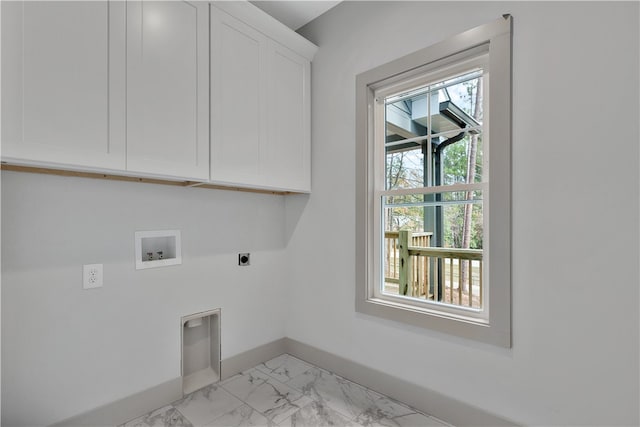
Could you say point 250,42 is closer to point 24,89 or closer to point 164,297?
point 24,89

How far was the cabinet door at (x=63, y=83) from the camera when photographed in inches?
49.1

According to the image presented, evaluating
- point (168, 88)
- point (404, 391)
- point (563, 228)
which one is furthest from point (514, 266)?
point (168, 88)

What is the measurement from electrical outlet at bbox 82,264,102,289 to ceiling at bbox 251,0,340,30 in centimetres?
204

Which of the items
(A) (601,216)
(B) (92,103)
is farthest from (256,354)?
A: (A) (601,216)

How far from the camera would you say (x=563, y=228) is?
1442mm

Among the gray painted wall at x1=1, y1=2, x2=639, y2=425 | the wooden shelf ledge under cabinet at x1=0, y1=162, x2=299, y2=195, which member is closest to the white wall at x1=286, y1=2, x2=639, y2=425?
the gray painted wall at x1=1, y1=2, x2=639, y2=425

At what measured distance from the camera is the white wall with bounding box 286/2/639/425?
1311mm

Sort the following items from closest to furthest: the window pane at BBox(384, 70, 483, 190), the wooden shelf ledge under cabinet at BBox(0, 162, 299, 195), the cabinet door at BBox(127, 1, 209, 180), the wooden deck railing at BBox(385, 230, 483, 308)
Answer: the wooden shelf ledge under cabinet at BBox(0, 162, 299, 195) → the cabinet door at BBox(127, 1, 209, 180) → the window pane at BBox(384, 70, 483, 190) → the wooden deck railing at BBox(385, 230, 483, 308)

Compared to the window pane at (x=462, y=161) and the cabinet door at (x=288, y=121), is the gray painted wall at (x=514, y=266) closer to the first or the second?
the window pane at (x=462, y=161)

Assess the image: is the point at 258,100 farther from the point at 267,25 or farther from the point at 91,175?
the point at 91,175

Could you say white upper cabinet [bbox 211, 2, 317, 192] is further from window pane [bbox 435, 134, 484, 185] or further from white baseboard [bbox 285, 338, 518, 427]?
white baseboard [bbox 285, 338, 518, 427]

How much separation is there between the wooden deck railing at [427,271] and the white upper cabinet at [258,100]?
2.79ft

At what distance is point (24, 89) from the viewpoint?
4.16 feet

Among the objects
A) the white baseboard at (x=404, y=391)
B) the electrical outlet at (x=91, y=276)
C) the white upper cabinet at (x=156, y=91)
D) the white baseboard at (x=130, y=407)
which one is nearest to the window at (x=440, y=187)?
the white baseboard at (x=404, y=391)
